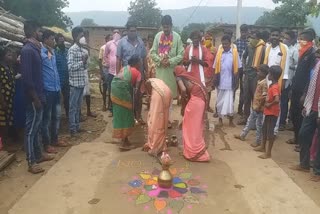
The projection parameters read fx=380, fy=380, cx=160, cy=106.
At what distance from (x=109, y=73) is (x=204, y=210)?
510 centimetres

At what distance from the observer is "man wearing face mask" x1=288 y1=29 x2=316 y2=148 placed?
6449mm

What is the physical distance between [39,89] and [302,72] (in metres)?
4.46

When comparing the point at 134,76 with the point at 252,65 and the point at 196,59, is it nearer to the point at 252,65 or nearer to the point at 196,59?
the point at 196,59

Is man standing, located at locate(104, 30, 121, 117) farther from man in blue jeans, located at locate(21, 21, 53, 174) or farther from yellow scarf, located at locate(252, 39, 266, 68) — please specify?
man in blue jeans, located at locate(21, 21, 53, 174)

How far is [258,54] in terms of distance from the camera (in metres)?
7.89

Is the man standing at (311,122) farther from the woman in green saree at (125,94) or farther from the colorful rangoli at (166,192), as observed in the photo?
the woman in green saree at (125,94)

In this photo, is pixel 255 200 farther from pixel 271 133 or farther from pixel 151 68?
pixel 151 68

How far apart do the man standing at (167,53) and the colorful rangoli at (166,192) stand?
8.31 feet

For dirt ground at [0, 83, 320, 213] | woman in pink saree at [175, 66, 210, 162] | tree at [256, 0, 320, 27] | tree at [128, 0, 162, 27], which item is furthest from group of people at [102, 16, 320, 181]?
tree at [128, 0, 162, 27]

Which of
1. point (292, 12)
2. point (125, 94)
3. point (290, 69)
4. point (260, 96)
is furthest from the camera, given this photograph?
point (292, 12)

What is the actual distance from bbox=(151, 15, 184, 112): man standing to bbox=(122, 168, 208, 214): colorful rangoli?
8.31ft

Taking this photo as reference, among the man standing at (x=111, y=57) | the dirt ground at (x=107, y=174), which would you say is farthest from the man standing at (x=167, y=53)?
the man standing at (x=111, y=57)

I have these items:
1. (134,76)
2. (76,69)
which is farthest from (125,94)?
(76,69)

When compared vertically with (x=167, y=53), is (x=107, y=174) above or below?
below
